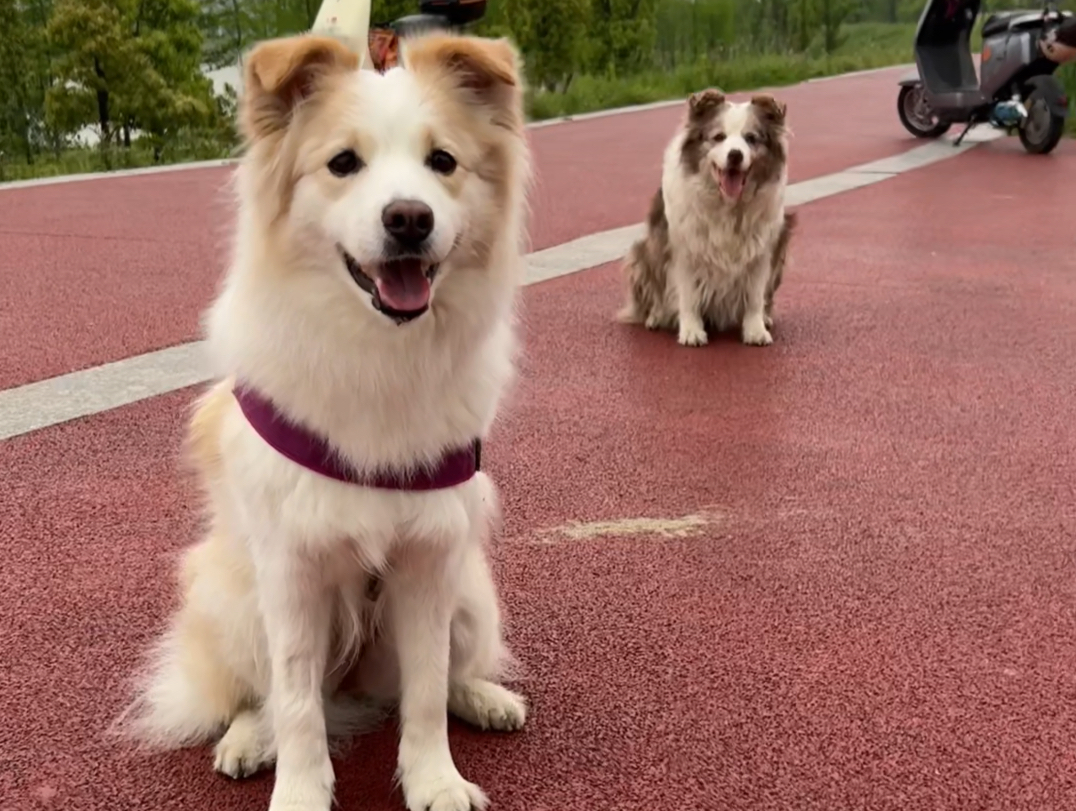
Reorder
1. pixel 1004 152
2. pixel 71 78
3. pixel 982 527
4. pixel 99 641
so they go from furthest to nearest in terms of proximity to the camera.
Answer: pixel 71 78 < pixel 1004 152 < pixel 982 527 < pixel 99 641

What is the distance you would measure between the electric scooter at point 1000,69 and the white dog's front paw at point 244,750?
1279 cm

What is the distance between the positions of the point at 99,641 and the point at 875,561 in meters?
2.32

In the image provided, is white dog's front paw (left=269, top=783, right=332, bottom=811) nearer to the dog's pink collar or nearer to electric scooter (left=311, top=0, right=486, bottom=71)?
the dog's pink collar

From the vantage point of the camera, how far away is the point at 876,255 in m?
8.64

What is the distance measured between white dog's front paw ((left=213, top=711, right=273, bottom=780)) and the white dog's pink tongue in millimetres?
4500

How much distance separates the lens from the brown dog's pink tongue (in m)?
2.14

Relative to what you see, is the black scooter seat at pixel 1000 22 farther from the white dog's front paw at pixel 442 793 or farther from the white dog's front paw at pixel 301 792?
the white dog's front paw at pixel 301 792

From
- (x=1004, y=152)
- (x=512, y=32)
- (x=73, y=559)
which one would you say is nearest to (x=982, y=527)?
(x=73, y=559)

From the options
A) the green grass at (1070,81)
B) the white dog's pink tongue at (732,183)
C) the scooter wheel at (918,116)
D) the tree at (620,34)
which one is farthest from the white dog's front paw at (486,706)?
the tree at (620,34)

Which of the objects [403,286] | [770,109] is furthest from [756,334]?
[403,286]

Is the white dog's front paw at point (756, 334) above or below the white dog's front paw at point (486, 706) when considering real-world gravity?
below

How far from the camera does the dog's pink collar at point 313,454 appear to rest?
221cm

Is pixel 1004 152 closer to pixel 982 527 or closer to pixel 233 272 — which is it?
pixel 982 527

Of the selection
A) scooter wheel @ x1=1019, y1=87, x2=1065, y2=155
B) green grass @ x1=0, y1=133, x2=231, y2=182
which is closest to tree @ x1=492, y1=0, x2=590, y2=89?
green grass @ x1=0, y1=133, x2=231, y2=182
